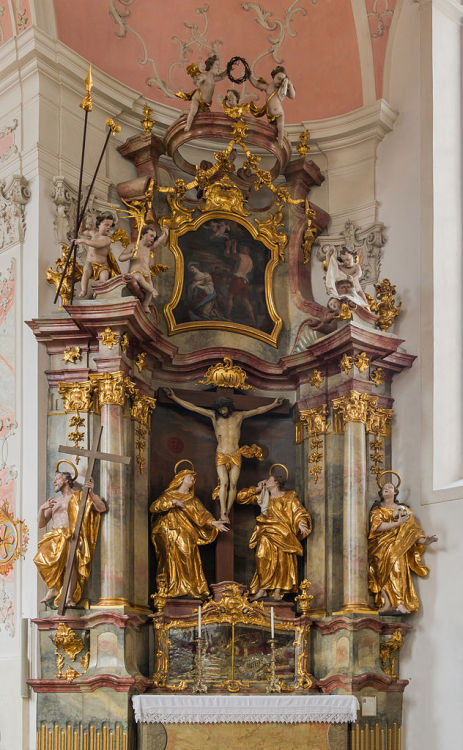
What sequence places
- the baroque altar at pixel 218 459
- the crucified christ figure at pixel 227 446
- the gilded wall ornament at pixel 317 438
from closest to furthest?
the baroque altar at pixel 218 459 < the crucified christ figure at pixel 227 446 < the gilded wall ornament at pixel 317 438

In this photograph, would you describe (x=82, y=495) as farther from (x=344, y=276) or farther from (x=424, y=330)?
(x=424, y=330)

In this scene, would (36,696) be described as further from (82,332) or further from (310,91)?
(310,91)

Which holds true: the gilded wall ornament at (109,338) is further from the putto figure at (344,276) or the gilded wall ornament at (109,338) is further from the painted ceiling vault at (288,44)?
the painted ceiling vault at (288,44)

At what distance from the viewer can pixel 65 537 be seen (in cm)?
1202

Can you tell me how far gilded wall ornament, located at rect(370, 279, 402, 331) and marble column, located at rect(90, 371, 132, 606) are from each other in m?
3.19

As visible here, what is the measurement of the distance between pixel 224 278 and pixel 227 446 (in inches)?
86.2

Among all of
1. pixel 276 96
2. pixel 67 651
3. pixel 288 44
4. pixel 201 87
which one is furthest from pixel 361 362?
pixel 288 44

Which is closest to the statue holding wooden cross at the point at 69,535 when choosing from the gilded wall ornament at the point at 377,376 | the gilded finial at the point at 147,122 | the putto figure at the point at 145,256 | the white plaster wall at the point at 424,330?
the putto figure at the point at 145,256

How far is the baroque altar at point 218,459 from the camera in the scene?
12.1m

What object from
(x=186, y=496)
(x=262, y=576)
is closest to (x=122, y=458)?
(x=186, y=496)

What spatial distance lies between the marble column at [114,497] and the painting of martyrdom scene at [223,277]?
6.19 feet

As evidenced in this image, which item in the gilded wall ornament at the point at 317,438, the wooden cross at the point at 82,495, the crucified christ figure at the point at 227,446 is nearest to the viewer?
the wooden cross at the point at 82,495

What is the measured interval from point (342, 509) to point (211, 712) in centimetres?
276

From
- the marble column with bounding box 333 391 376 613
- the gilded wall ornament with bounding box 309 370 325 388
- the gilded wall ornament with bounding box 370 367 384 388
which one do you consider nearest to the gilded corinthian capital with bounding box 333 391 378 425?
the marble column with bounding box 333 391 376 613
